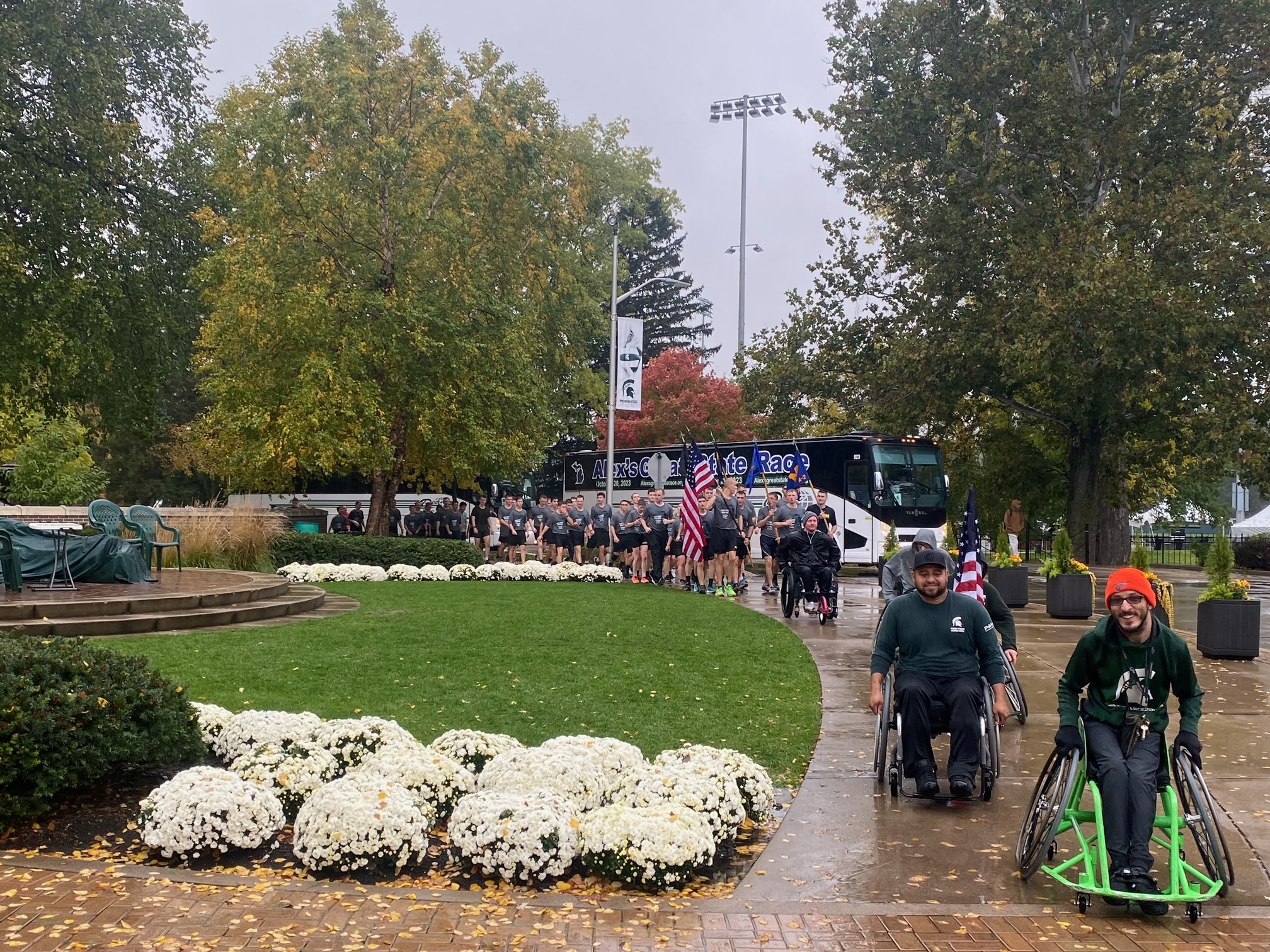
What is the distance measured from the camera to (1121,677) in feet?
18.5

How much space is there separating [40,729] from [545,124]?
29.5m

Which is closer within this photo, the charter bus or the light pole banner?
the charter bus

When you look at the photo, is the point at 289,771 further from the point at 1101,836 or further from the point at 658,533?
the point at 658,533

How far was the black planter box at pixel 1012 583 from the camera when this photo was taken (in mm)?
20016

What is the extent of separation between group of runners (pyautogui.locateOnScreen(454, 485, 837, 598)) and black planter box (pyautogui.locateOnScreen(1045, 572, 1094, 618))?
3.54 m

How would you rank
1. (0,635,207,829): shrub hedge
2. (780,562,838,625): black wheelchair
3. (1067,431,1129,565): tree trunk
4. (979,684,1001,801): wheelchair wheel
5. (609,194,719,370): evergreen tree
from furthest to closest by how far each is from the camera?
(609,194,719,370): evergreen tree < (1067,431,1129,565): tree trunk < (780,562,838,625): black wheelchair < (979,684,1001,801): wheelchair wheel < (0,635,207,829): shrub hedge

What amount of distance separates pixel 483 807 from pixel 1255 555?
3778 centimetres

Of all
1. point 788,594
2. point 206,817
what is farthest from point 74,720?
point 788,594

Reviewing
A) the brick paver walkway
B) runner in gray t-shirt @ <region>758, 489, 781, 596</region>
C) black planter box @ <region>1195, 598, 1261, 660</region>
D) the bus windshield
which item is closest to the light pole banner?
the bus windshield

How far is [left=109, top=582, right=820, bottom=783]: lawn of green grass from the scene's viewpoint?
28.6ft

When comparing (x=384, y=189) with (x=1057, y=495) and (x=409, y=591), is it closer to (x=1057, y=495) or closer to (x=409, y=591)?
(x=409, y=591)

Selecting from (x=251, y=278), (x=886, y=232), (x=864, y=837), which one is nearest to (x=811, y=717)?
(x=864, y=837)

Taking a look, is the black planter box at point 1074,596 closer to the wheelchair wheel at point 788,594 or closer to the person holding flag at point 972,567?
the wheelchair wheel at point 788,594

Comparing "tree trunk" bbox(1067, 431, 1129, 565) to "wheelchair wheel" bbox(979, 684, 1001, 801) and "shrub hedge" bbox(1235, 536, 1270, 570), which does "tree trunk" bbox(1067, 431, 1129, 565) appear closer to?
"shrub hedge" bbox(1235, 536, 1270, 570)
